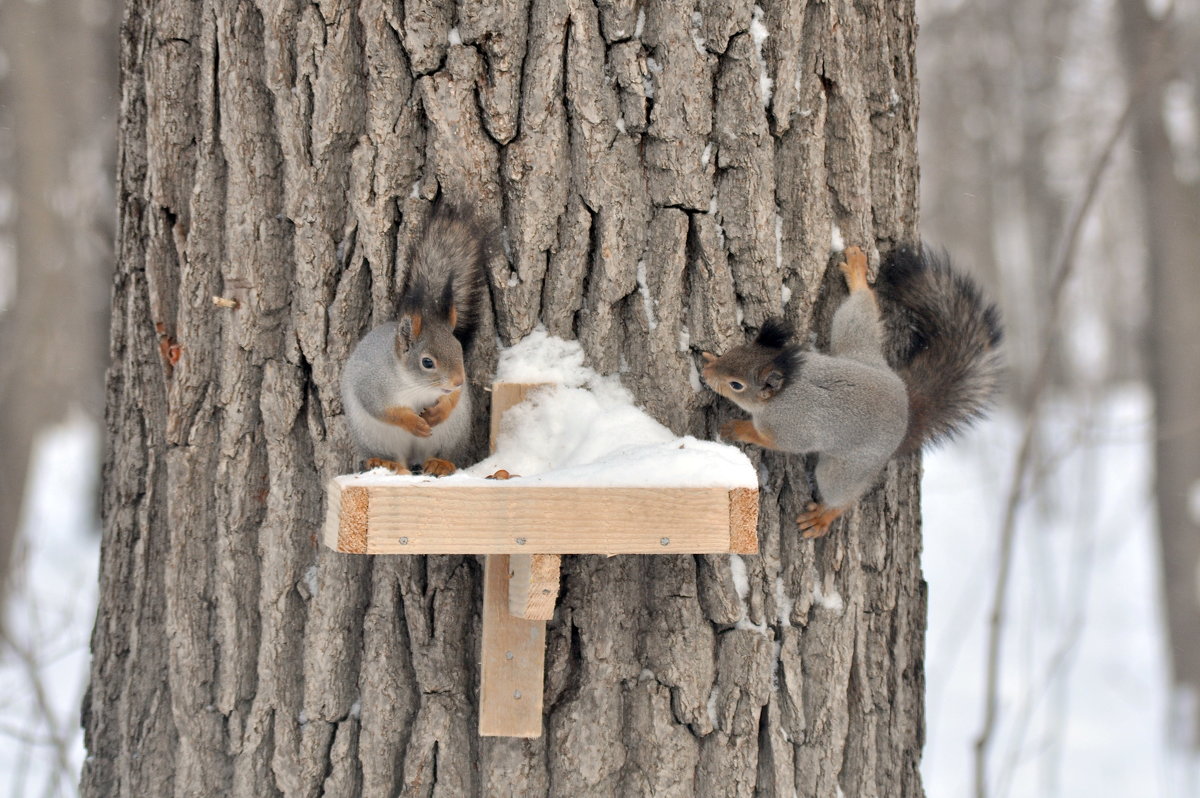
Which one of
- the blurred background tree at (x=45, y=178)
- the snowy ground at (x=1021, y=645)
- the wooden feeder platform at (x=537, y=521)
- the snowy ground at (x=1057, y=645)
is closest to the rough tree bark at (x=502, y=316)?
the wooden feeder platform at (x=537, y=521)

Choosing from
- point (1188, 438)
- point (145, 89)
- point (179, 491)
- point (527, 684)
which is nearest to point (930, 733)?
point (1188, 438)

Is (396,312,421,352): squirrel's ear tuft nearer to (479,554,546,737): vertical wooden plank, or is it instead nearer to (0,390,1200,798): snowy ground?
(479,554,546,737): vertical wooden plank

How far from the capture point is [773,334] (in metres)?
1.39

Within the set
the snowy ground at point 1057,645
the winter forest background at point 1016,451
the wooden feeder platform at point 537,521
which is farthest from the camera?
the snowy ground at point 1057,645

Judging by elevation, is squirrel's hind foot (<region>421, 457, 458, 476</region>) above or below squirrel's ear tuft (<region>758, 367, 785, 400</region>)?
below

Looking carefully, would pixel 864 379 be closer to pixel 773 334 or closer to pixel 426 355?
pixel 773 334

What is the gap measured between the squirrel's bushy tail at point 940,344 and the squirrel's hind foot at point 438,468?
68cm

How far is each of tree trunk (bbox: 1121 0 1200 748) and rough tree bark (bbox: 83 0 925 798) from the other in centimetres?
309

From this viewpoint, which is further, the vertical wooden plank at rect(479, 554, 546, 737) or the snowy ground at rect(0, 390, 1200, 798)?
the snowy ground at rect(0, 390, 1200, 798)

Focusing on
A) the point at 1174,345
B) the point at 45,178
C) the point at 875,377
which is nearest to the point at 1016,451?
the point at 1174,345

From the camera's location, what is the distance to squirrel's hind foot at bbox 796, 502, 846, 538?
1.45m

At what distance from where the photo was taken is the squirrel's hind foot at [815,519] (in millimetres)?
1448

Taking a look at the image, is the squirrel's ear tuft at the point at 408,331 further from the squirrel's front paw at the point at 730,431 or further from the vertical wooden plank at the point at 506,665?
the squirrel's front paw at the point at 730,431

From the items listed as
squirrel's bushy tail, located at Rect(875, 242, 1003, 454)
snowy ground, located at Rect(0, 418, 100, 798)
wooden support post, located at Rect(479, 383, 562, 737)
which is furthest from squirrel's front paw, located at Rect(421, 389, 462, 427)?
snowy ground, located at Rect(0, 418, 100, 798)
